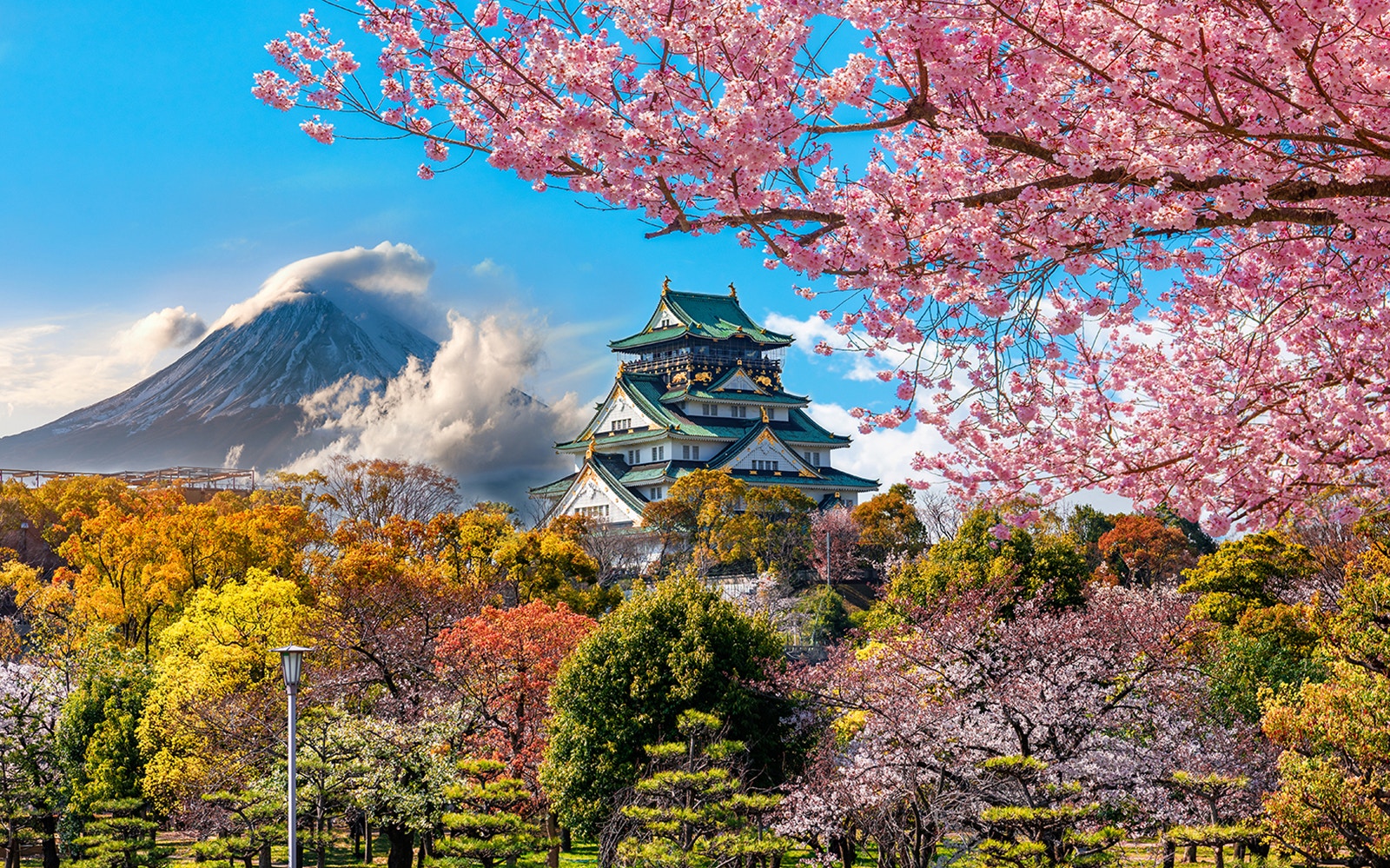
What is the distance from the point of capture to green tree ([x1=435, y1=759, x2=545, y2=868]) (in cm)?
1441

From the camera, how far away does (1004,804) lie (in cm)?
1316

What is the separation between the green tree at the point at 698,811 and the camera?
1323cm

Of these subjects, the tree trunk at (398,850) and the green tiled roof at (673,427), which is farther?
the green tiled roof at (673,427)

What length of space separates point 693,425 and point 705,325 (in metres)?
7.17

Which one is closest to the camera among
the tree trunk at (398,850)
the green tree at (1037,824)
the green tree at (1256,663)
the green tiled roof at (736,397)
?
the green tree at (1037,824)

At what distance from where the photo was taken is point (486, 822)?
14430mm

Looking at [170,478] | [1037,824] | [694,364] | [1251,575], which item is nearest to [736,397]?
[694,364]

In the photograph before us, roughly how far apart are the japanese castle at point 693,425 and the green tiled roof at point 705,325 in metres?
0.06

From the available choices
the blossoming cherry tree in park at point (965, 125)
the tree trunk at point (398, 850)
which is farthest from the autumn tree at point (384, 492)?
the blossoming cherry tree in park at point (965, 125)

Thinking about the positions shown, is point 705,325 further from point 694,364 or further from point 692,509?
point 692,509

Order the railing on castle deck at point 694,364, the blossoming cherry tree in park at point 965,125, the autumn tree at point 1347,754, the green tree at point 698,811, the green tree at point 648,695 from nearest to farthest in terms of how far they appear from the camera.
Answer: the blossoming cherry tree in park at point 965,125, the autumn tree at point 1347,754, the green tree at point 698,811, the green tree at point 648,695, the railing on castle deck at point 694,364

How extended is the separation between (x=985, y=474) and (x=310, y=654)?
569 inches

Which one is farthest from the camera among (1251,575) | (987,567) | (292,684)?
(1251,575)

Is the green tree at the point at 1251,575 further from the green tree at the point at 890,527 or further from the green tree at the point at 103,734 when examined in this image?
the green tree at the point at 103,734
